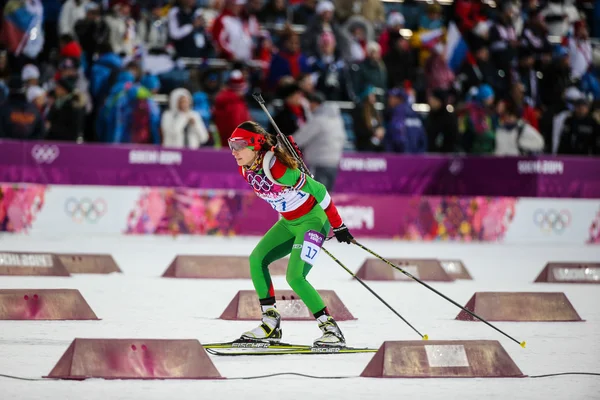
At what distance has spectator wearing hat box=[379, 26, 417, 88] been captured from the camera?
23.8 meters

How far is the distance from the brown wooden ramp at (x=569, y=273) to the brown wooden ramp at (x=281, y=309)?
4.90m

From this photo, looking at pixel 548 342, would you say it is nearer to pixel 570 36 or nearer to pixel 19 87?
pixel 19 87

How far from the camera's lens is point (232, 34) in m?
22.2

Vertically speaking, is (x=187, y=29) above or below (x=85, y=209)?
above

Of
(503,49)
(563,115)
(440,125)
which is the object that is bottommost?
(563,115)

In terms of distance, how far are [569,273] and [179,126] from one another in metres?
8.31

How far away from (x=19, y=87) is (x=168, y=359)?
14.0m

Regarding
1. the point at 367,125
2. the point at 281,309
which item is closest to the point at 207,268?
the point at 281,309

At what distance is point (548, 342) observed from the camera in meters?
9.55

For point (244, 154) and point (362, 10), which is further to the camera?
point (362, 10)

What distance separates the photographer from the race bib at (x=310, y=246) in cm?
869

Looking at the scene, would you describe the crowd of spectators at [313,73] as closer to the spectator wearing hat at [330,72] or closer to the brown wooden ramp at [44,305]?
the spectator wearing hat at [330,72]

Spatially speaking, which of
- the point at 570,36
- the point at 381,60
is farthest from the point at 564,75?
the point at 381,60

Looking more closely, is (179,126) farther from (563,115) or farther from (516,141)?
(563,115)
